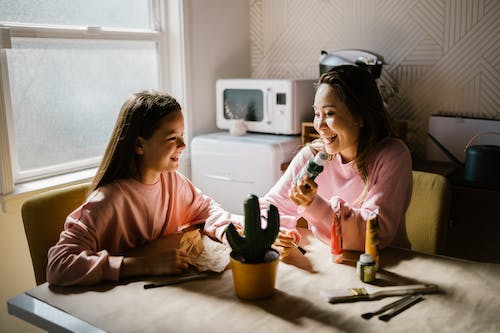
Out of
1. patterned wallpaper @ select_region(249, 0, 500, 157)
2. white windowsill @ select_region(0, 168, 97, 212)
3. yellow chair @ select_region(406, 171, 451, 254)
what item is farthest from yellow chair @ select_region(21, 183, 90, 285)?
patterned wallpaper @ select_region(249, 0, 500, 157)

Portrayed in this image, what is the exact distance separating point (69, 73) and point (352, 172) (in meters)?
1.41

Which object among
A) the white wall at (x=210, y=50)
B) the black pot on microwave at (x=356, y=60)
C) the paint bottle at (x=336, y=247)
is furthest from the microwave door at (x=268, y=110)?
the paint bottle at (x=336, y=247)

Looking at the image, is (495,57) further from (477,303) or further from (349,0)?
(477,303)

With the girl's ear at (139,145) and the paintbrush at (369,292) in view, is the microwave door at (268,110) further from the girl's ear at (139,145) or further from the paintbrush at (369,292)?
the paintbrush at (369,292)

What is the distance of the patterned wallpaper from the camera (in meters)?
2.39

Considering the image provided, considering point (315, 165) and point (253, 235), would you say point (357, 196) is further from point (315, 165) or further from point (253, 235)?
point (253, 235)

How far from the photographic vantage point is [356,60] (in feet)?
7.92

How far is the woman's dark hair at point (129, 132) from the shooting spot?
1405 mm

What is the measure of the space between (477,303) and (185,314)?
0.60 m

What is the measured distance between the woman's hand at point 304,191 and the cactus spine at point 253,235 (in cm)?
27

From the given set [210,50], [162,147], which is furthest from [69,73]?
[162,147]

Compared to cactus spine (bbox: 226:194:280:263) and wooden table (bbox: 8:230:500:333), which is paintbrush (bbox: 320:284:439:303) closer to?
wooden table (bbox: 8:230:500:333)

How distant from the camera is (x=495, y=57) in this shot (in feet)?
7.75

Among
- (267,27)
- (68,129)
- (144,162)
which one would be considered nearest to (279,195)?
(144,162)
